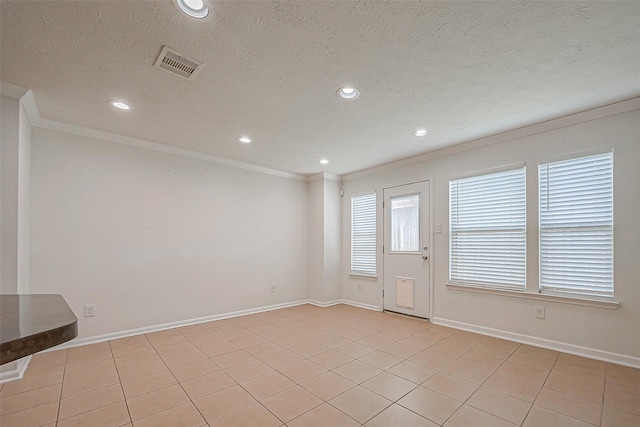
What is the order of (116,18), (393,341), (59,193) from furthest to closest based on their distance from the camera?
1. (393,341)
2. (59,193)
3. (116,18)

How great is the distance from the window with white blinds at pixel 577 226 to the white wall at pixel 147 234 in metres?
3.90

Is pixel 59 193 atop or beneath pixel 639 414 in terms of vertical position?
atop

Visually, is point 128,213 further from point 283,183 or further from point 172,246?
point 283,183

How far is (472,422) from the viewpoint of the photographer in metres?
1.95

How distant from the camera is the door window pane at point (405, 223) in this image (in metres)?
4.60

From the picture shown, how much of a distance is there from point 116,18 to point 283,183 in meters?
3.84

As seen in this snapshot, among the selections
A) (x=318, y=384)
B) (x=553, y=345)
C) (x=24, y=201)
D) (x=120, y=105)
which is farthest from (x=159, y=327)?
(x=553, y=345)

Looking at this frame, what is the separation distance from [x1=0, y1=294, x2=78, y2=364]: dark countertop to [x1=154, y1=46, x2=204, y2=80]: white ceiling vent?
1.79 m

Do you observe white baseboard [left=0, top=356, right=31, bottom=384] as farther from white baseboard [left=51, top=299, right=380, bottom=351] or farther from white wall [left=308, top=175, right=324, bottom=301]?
white wall [left=308, top=175, right=324, bottom=301]

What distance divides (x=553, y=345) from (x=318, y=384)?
267 centimetres

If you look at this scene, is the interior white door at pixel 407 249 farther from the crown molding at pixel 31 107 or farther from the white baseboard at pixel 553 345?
the crown molding at pixel 31 107

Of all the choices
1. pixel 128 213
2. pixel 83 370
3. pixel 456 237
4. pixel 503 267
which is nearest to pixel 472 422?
pixel 503 267

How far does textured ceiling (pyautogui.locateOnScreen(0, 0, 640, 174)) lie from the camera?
171 cm

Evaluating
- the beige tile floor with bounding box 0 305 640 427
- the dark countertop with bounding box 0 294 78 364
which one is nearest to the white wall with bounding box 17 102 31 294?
the beige tile floor with bounding box 0 305 640 427
